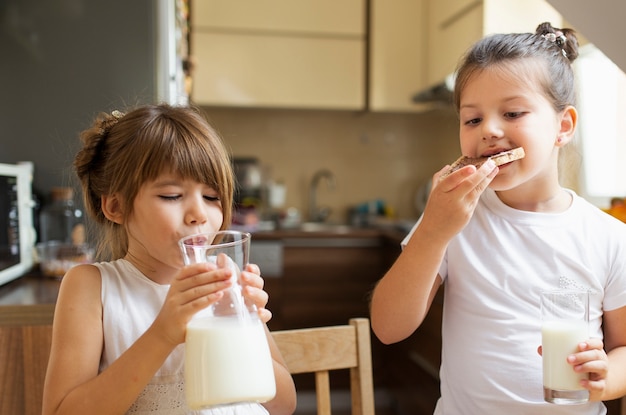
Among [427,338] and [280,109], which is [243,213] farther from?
[427,338]

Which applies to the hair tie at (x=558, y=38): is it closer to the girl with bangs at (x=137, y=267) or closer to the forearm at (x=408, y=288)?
the forearm at (x=408, y=288)

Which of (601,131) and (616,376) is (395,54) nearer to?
(601,131)

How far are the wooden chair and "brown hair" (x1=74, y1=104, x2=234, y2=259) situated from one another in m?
0.25

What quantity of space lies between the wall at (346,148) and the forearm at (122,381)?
116 inches

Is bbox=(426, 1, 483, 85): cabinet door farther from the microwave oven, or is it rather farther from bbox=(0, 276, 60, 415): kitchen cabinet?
bbox=(0, 276, 60, 415): kitchen cabinet

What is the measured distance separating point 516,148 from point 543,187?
16 centimetres

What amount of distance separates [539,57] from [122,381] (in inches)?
30.8

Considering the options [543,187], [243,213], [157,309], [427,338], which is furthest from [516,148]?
[243,213]

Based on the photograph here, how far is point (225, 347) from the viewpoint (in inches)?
27.4

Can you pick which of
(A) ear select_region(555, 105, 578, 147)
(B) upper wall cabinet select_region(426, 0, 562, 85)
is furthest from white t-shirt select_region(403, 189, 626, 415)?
(B) upper wall cabinet select_region(426, 0, 562, 85)

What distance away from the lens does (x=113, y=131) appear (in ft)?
3.14

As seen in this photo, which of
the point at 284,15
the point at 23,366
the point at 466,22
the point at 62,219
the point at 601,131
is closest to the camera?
the point at 23,366

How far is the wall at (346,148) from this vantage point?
3742 mm

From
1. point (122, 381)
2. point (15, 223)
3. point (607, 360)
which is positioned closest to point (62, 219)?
point (15, 223)
